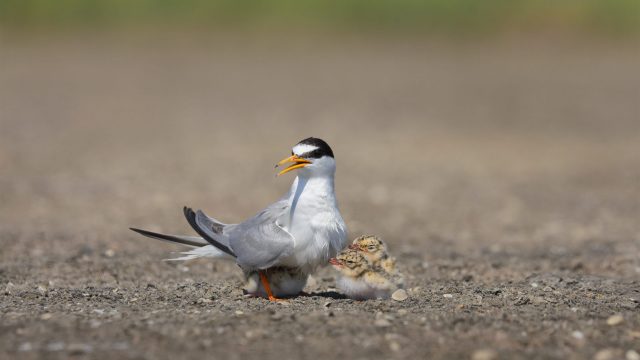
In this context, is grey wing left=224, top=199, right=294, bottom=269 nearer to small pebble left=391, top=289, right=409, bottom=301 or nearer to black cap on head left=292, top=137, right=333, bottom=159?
black cap on head left=292, top=137, right=333, bottom=159

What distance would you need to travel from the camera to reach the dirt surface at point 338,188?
4891 millimetres

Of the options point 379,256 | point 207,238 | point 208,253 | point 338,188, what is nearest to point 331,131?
point 338,188

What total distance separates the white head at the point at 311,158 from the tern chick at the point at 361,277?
50 centimetres

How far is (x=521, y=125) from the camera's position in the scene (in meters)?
17.5

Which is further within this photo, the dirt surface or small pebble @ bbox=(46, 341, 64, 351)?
the dirt surface

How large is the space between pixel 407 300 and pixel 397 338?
3.48ft

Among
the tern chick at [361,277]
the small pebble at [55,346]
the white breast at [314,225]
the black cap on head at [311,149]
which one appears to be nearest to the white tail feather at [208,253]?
the white breast at [314,225]

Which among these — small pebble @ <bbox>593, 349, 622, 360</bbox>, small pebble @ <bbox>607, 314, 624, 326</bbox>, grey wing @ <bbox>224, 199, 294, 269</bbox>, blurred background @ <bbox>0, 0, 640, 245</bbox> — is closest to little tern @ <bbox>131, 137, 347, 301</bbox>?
grey wing @ <bbox>224, 199, 294, 269</bbox>

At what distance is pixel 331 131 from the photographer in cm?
1686

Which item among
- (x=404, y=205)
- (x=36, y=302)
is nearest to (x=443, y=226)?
(x=404, y=205)

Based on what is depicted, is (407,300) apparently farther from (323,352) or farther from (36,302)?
(36,302)

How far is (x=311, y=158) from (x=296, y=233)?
425 mm

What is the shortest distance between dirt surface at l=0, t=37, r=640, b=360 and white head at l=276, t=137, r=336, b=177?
0.74 metres

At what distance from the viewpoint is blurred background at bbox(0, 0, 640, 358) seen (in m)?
7.90
